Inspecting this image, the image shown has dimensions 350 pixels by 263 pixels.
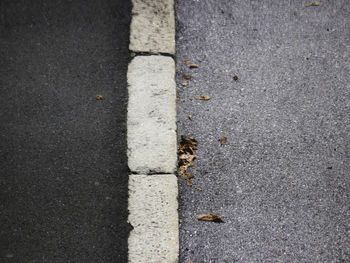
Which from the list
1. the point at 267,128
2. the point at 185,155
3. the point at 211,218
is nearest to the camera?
the point at 211,218

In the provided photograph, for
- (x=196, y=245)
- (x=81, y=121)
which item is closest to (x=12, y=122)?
(x=81, y=121)

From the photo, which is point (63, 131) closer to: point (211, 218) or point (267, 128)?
point (211, 218)

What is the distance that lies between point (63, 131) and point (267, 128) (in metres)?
1.58

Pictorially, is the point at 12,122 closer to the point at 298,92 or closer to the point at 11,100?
the point at 11,100

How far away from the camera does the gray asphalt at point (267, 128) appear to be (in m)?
2.40

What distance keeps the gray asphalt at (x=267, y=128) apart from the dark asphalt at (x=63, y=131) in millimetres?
522

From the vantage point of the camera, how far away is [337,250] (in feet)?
7.78

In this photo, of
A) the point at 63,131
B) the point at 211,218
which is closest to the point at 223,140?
the point at 211,218

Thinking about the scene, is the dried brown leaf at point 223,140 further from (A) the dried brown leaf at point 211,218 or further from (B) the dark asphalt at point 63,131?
(B) the dark asphalt at point 63,131

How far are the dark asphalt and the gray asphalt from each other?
522 mm

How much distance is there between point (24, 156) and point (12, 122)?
1.01ft

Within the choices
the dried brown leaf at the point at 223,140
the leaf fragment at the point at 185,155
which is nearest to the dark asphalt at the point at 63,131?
the leaf fragment at the point at 185,155

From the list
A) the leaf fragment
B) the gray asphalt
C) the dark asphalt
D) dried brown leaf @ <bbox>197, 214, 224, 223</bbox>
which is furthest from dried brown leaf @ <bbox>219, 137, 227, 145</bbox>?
the dark asphalt

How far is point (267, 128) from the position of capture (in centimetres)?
274
